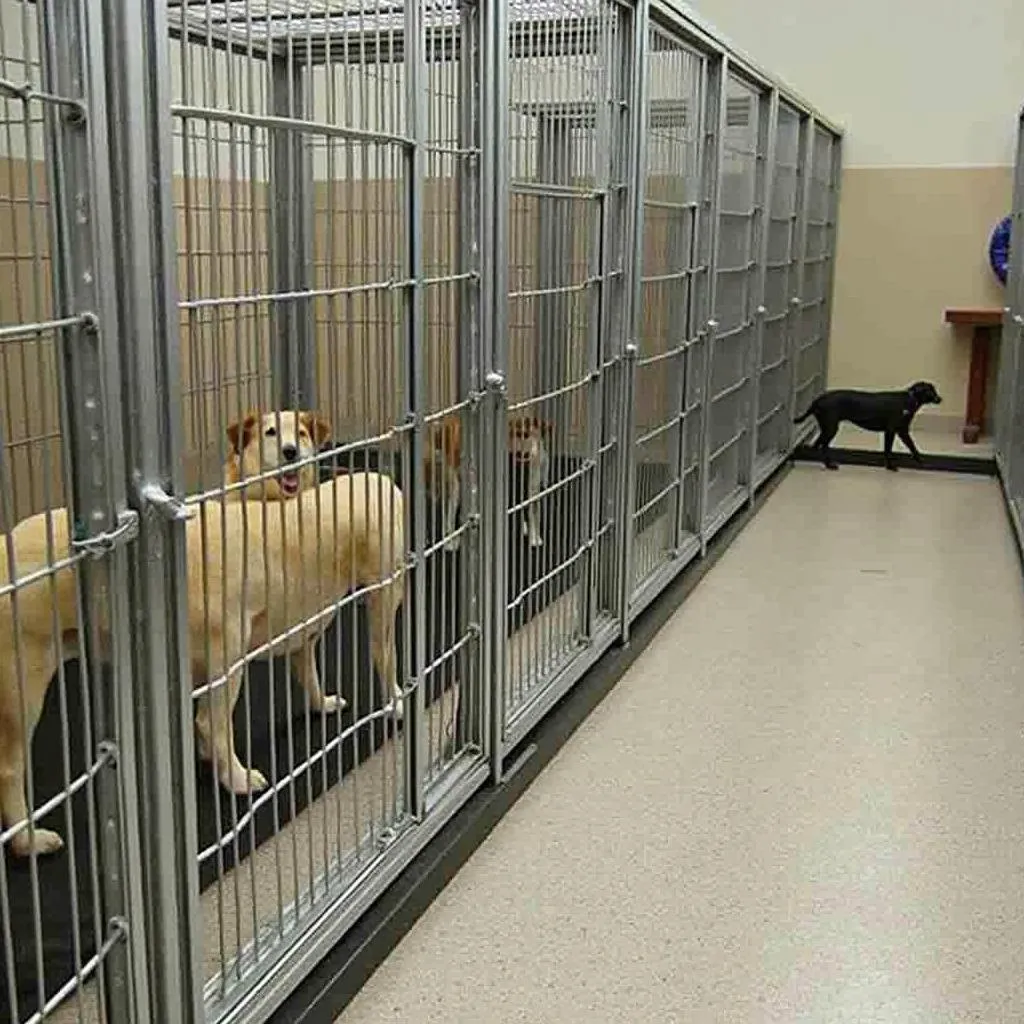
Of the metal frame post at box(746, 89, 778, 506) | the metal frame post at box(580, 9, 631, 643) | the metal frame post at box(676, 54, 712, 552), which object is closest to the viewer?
the metal frame post at box(580, 9, 631, 643)

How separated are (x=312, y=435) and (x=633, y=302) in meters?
1.64

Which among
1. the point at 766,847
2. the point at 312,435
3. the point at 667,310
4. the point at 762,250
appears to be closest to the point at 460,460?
the point at 312,435

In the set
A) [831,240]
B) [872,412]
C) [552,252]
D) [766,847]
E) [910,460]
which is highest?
[831,240]

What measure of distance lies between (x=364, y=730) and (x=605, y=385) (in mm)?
1265

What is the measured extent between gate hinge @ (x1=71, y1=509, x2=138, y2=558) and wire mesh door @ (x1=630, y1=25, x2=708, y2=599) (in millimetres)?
2355

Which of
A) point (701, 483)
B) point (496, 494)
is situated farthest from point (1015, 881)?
point (701, 483)

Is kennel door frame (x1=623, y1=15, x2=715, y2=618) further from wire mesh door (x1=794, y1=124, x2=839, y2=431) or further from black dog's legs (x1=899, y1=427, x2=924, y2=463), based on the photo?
black dog's legs (x1=899, y1=427, x2=924, y2=463)

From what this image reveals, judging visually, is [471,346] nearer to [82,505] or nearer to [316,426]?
[316,426]

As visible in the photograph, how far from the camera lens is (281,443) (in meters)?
1.99

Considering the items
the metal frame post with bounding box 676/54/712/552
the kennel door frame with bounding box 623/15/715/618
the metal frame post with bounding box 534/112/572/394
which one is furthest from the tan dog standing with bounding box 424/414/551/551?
the metal frame post with bounding box 676/54/712/552

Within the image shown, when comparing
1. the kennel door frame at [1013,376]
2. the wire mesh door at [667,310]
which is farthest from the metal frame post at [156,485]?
the kennel door frame at [1013,376]

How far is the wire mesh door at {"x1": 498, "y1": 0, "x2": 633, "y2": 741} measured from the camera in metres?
2.79

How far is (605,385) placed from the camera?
3395 millimetres

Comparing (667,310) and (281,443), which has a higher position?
(667,310)
